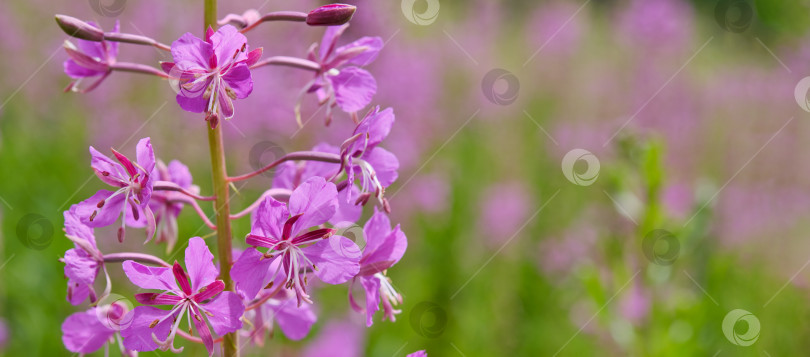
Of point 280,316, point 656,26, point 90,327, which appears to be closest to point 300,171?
point 280,316

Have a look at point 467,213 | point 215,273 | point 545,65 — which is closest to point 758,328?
point 467,213

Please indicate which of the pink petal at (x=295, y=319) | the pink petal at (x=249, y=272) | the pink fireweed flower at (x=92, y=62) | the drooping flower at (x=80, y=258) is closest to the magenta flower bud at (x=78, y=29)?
the pink fireweed flower at (x=92, y=62)

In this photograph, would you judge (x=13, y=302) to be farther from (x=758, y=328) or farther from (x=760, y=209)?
(x=760, y=209)

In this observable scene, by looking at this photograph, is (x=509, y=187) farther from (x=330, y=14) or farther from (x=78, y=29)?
(x=78, y=29)

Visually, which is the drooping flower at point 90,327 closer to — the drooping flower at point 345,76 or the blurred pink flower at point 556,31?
the drooping flower at point 345,76

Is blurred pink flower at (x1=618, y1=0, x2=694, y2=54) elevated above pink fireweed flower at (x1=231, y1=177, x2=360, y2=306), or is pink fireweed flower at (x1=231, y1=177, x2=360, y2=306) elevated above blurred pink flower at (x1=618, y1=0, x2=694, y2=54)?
blurred pink flower at (x1=618, y1=0, x2=694, y2=54)

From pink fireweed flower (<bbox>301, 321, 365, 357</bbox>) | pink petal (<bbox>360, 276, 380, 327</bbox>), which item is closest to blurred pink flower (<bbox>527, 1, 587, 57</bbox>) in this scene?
pink fireweed flower (<bbox>301, 321, 365, 357</bbox>)

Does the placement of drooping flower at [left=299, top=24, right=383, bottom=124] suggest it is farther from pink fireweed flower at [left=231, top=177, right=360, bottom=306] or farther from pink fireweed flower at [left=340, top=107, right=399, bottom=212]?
pink fireweed flower at [left=231, top=177, right=360, bottom=306]
